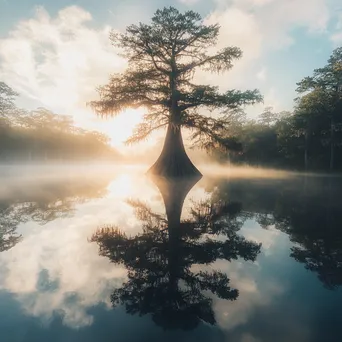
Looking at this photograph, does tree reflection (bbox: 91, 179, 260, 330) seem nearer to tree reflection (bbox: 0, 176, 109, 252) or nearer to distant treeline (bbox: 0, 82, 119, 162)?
tree reflection (bbox: 0, 176, 109, 252)

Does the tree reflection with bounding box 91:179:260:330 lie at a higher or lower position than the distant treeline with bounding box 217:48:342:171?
lower

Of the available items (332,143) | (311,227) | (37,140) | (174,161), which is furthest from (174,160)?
(37,140)

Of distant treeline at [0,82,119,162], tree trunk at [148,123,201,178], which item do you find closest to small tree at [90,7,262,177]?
tree trunk at [148,123,201,178]

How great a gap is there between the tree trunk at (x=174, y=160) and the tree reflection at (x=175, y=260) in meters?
13.3

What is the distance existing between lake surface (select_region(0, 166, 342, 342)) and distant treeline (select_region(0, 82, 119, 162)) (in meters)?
44.9

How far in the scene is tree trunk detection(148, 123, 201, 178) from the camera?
19.5m

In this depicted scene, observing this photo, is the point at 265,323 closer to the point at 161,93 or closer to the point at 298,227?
the point at 298,227

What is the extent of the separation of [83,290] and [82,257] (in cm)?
100

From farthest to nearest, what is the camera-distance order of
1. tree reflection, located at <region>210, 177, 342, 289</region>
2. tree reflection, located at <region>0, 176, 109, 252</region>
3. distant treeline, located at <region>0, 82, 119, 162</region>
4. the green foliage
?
distant treeline, located at <region>0, 82, 119, 162</region>, the green foliage, tree reflection, located at <region>0, 176, 109, 252</region>, tree reflection, located at <region>210, 177, 342, 289</region>

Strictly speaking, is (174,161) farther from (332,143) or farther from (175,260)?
(332,143)

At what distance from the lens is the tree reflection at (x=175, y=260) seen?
7.45 ft

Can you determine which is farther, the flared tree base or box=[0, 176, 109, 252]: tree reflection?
the flared tree base

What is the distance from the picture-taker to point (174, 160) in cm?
1973

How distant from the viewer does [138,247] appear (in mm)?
3881
